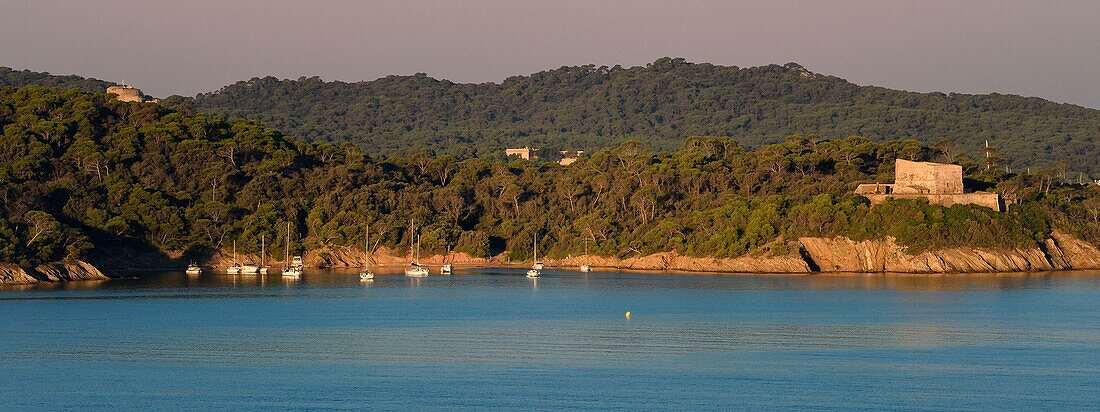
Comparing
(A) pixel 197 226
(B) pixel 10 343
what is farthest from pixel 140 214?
(B) pixel 10 343

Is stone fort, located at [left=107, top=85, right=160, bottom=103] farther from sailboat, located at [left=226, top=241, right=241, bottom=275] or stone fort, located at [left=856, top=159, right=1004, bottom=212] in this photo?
stone fort, located at [left=856, top=159, right=1004, bottom=212]

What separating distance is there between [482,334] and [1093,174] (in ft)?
450

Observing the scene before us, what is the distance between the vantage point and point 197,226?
97.4 meters

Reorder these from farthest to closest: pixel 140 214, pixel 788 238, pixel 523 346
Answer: pixel 140 214 < pixel 788 238 < pixel 523 346

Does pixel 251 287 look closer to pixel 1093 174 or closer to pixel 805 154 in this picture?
pixel 805 154

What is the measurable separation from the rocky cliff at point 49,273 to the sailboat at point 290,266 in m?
10.8

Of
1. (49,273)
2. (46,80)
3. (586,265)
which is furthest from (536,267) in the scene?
(46,80)

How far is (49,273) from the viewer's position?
75.2m

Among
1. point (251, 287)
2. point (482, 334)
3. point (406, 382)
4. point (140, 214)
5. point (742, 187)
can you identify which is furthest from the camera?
point (742, 187)

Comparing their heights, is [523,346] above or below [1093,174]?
below

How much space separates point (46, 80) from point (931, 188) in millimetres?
132845

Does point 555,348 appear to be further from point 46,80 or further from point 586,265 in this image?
point 46,80

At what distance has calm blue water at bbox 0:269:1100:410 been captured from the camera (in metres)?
33.5

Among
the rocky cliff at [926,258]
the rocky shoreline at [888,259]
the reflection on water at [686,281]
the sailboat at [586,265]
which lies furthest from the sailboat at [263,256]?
the rocky cliff at [926,258]
